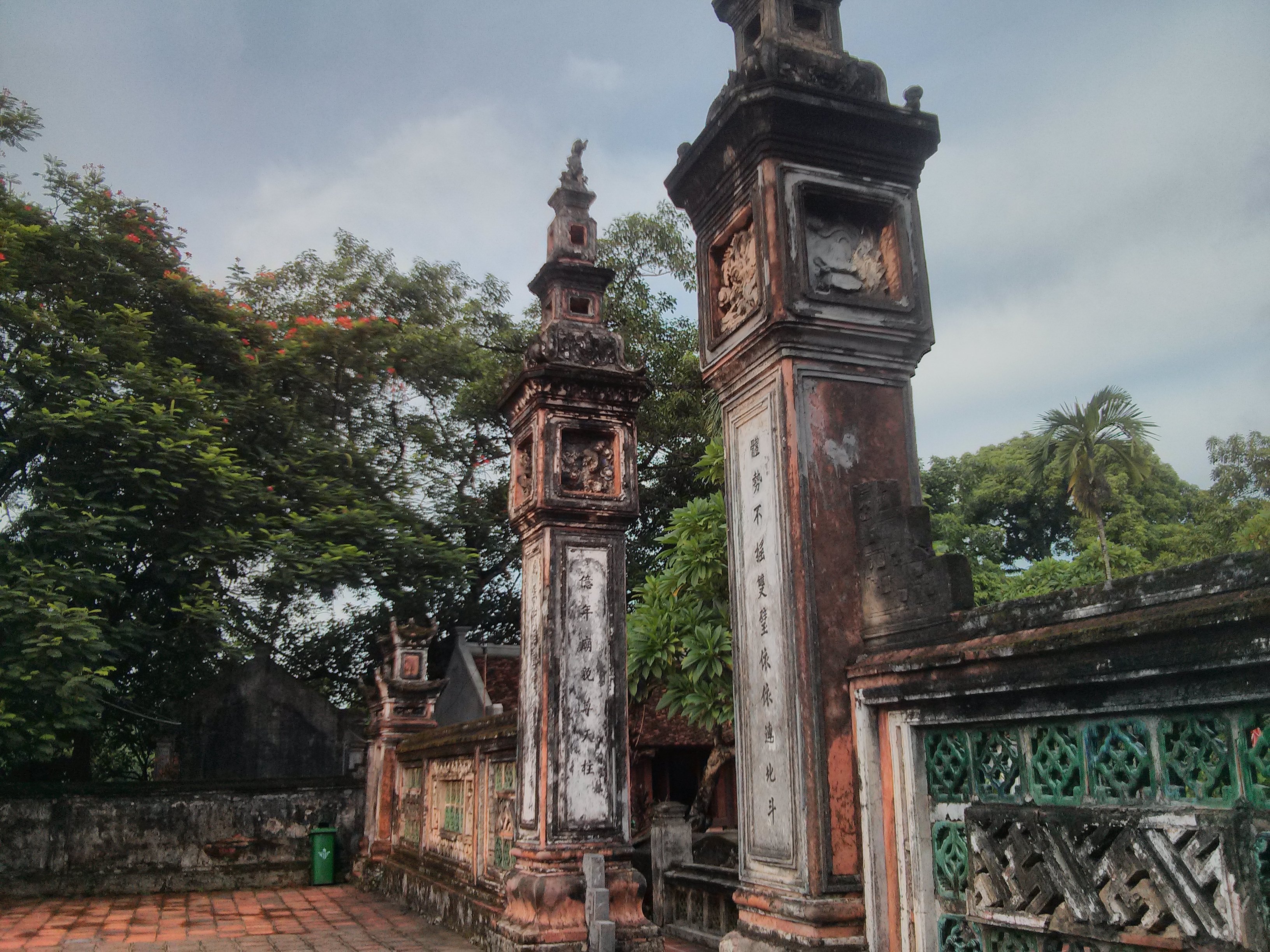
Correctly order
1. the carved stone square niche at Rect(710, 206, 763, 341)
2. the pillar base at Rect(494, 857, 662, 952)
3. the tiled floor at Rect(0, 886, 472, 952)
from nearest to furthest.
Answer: the carved stone square niche at Rect(710, 206, 763, 341), the pillar base at Rect(494, 857, 662, 952), the tiled floor at Rect(0, 886, 472, 952)

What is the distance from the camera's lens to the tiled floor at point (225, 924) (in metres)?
7.78

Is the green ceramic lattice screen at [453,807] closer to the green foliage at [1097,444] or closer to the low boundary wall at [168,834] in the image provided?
the low boundary wall at [168,834]

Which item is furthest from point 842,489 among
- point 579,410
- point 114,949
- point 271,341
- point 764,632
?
point 271,341

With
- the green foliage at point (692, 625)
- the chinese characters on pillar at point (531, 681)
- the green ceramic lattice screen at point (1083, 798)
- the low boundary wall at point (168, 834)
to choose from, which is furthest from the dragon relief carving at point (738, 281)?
the low boundary wall at point (168, 834)

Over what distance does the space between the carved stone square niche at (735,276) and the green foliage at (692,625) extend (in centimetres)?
629

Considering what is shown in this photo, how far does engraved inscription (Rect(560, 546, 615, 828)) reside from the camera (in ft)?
21.6

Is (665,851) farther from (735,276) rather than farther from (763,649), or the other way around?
(735,276)

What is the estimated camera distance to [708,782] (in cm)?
1121

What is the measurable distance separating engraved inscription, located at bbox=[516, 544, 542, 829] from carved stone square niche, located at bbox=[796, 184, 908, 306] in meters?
4.02

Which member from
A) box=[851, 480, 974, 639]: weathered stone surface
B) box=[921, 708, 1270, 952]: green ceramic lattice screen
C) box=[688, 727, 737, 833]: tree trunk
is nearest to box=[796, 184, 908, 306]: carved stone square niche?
box=[851, 480, 974, 639]: weathered stone surface

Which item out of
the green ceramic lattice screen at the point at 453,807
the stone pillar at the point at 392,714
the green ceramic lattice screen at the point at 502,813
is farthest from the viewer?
the stone pillar at the point at 392,714

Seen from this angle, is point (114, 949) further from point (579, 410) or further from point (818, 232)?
point (818, 232)

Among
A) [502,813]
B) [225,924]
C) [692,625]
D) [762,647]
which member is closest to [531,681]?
[502,813]

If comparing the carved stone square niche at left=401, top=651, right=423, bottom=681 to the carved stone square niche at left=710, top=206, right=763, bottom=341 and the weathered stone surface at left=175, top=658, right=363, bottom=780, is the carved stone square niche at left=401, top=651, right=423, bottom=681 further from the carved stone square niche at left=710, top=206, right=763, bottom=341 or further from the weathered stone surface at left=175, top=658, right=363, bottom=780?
the carved stone square niche at left=710, top=206, right=763, bottom=341
